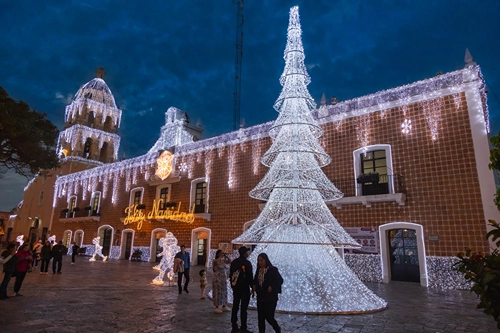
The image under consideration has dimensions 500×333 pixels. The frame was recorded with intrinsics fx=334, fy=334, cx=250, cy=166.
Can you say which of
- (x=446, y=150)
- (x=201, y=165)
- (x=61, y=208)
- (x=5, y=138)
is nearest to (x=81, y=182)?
(x=61, y=208)

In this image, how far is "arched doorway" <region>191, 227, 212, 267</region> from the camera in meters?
18.4

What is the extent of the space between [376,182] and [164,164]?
44.9 feet

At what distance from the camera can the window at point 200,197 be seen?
18.7 m

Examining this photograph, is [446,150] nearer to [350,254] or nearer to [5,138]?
[350,254]

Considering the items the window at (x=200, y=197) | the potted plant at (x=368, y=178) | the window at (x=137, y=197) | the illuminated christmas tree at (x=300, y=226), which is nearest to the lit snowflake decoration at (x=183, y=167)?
the window at (x=200, y=197)

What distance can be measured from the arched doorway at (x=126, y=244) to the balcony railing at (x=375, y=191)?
50.3 ft

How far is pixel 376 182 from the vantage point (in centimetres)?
1245

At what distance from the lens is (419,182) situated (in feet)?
39.2

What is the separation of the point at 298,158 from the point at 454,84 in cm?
742

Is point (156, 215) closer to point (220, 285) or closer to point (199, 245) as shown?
point (199, 245)

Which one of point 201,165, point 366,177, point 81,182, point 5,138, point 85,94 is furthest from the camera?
point 85,94

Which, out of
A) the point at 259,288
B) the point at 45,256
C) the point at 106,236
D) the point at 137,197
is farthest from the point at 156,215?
the point at 259,288

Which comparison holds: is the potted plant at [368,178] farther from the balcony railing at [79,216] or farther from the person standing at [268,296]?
the balcony railing at [79,216]

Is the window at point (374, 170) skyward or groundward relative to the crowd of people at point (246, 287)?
skyward
